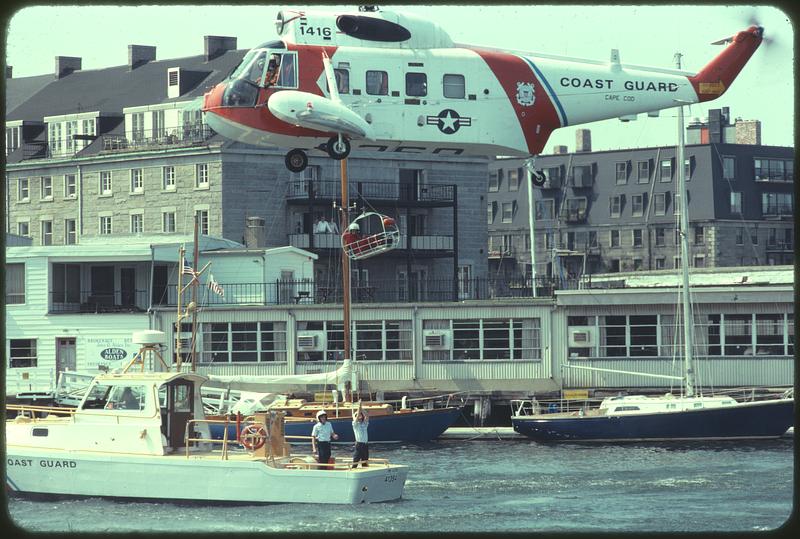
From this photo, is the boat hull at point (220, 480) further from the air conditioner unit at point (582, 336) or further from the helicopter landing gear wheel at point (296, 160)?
the air conditioner unit at point (582, 336)

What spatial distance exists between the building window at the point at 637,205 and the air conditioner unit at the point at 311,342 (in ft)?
234

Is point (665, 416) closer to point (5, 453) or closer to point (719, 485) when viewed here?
point (719, 485)

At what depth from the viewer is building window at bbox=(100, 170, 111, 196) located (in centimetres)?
10206

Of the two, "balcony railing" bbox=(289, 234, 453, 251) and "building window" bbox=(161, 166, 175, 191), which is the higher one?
"building window" bbox=(161, 166, 175, 191)

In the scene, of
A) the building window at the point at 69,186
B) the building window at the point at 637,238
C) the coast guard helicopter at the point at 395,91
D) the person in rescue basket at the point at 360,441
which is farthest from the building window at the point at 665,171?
the coast guard helicopter at the point at 395,91

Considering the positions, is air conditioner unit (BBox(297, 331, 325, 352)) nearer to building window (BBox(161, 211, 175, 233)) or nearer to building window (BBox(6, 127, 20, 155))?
building window (BBox(161, 211, 175, 233))

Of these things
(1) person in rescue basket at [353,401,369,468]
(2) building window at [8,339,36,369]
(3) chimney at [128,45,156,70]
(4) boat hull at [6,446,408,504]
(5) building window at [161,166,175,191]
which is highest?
(3) chimney at [128,45,156,70]

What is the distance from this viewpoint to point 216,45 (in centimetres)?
10431

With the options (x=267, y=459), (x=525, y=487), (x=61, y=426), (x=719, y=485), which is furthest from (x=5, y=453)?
(x=719, y=485)

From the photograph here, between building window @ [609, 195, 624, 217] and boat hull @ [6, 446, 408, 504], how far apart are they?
324ft

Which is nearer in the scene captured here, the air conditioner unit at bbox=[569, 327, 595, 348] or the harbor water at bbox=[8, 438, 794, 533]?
the harbor water at bbox=[8, 438, 794, 533]

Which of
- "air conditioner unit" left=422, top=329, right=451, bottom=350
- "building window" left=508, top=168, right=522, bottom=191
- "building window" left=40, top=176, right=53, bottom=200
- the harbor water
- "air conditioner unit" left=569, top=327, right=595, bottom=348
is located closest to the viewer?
the harbor water

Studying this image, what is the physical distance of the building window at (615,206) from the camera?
143 m

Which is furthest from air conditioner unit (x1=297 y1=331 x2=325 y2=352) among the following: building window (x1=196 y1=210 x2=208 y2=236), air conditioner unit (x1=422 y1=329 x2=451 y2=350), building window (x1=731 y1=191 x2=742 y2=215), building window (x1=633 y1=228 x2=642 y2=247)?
building window (x1=731 y1=191 x2=742 y2=215)
